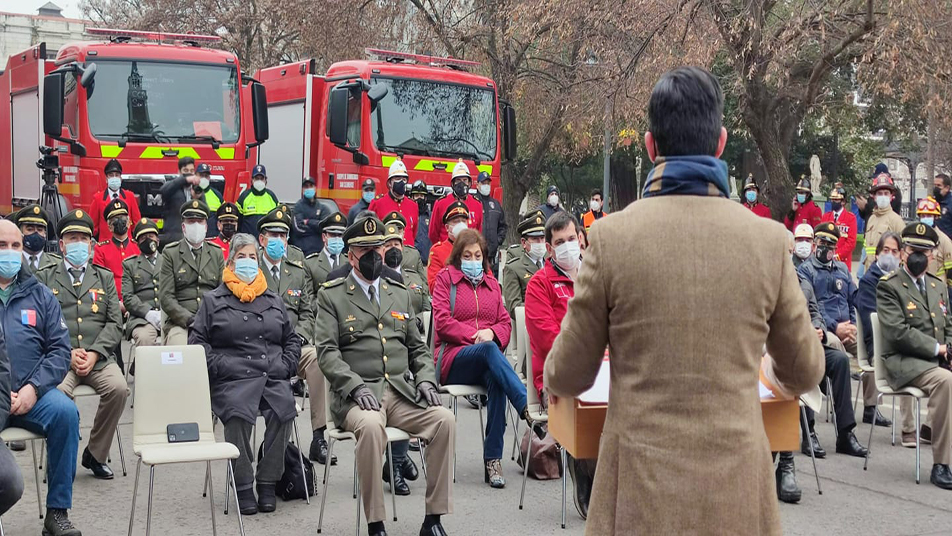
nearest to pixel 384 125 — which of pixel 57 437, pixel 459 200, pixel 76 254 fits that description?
pixel 459 200

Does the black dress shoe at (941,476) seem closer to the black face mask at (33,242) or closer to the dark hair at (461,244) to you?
the dark hair at (461,244)

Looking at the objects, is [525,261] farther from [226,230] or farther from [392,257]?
[226,230]

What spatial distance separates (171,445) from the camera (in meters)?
6.33

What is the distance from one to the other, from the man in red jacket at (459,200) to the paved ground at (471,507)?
5110 millimetres

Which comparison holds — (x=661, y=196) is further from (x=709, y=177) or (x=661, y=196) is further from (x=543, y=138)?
(x=543, y=138)

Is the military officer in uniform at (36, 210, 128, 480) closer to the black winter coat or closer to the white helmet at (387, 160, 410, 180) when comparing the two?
the black winter coat

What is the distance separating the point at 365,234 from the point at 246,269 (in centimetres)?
91

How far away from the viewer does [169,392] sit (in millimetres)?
6535

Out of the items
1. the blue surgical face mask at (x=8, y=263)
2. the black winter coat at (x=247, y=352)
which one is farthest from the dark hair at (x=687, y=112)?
the blue surgical face mask at (x=8, y=263)

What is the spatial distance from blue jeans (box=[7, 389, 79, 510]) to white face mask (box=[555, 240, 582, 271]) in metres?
3.04

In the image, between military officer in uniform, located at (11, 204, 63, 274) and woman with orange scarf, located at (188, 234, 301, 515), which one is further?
military officer in uniform, located at (11, 204, 63, 274)

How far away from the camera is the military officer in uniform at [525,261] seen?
30.7 feet

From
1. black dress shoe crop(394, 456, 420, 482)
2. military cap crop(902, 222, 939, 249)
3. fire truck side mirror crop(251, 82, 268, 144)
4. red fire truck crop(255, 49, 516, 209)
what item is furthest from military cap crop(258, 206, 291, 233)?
fire truck side mirror crop(251, 82, 268, 144)

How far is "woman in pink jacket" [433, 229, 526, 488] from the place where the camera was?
746 cm
